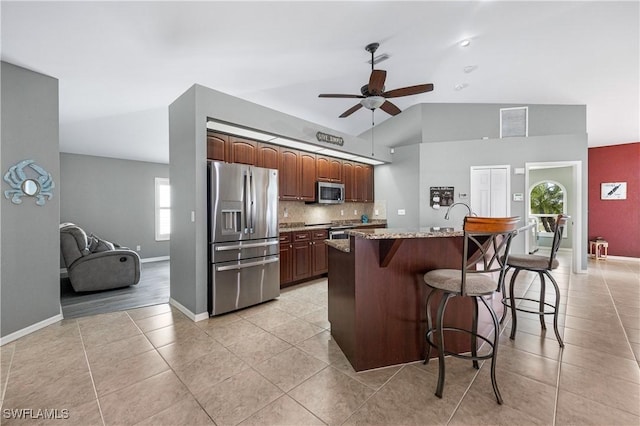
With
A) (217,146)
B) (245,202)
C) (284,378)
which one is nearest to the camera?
(284,378)

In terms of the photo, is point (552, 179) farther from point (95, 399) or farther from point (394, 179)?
point (95, 399)

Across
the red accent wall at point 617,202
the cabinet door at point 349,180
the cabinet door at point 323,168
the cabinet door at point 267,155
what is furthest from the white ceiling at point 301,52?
the red accent wall at point 617,202

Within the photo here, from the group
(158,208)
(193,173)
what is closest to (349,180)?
(193,173)

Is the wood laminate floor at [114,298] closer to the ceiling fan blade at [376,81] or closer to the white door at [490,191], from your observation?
the ceiling fan blade at [376,81]

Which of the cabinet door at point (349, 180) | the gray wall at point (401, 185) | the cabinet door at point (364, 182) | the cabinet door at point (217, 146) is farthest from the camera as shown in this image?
the cabinet door at point (364, 182)

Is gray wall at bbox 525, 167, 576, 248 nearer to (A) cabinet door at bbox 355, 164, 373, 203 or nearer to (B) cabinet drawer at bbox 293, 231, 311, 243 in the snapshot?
(A) cabinet door at bbox 355, 164, 373, 203

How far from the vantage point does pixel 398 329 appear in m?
2.16

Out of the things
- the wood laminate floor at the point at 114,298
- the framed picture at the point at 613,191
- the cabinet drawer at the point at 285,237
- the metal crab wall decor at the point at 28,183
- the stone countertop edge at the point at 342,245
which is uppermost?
the framed picture at the point at 613,191

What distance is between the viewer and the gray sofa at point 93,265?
13.3ft

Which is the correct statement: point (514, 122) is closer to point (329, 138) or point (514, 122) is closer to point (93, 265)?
point (329, 138)

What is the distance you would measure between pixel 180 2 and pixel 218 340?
9.64 ft

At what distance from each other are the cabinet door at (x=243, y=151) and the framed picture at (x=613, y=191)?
8.55 metres

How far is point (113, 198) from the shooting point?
20.7ft

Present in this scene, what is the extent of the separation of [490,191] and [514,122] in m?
1.49
